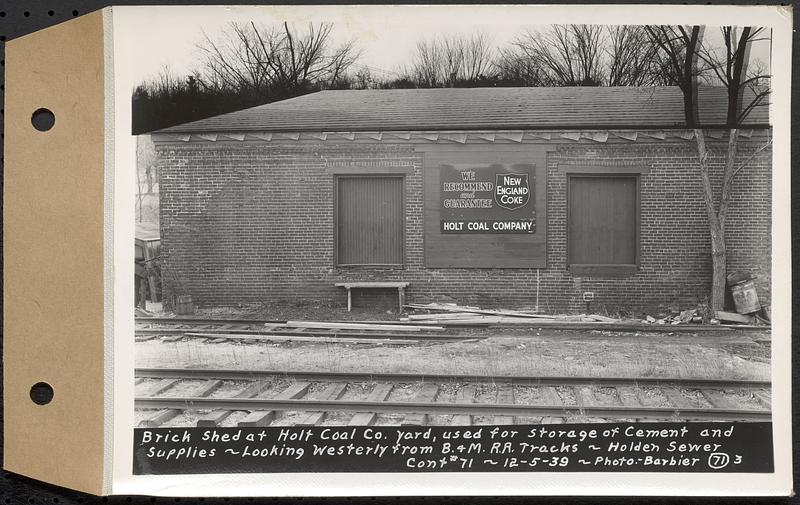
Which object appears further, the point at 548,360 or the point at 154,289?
the point at 548,360

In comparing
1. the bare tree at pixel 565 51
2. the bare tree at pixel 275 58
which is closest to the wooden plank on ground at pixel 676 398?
the bare tree at pixel 565 51

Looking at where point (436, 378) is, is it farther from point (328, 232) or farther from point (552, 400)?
point (328, 232)

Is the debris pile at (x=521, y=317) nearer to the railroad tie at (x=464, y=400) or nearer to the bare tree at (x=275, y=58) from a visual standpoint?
the railroad tie at (x=464, y=400)

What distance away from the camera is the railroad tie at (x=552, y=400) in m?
2.91

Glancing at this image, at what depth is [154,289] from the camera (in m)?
3.32

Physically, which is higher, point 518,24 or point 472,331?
point 518,24

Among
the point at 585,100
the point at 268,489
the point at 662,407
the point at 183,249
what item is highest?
the point at 585,100

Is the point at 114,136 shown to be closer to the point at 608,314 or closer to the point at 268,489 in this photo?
the point at 268,489

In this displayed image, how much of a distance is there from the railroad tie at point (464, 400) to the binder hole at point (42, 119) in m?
2.34

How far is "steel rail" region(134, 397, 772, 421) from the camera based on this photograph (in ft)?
9.46

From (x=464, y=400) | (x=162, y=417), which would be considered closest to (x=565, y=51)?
(x=464, y=400)

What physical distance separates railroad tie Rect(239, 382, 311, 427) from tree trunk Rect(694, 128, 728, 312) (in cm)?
246

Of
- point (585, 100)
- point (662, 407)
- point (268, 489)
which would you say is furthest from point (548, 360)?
point (268, 489)

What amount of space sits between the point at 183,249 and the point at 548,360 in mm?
2282
